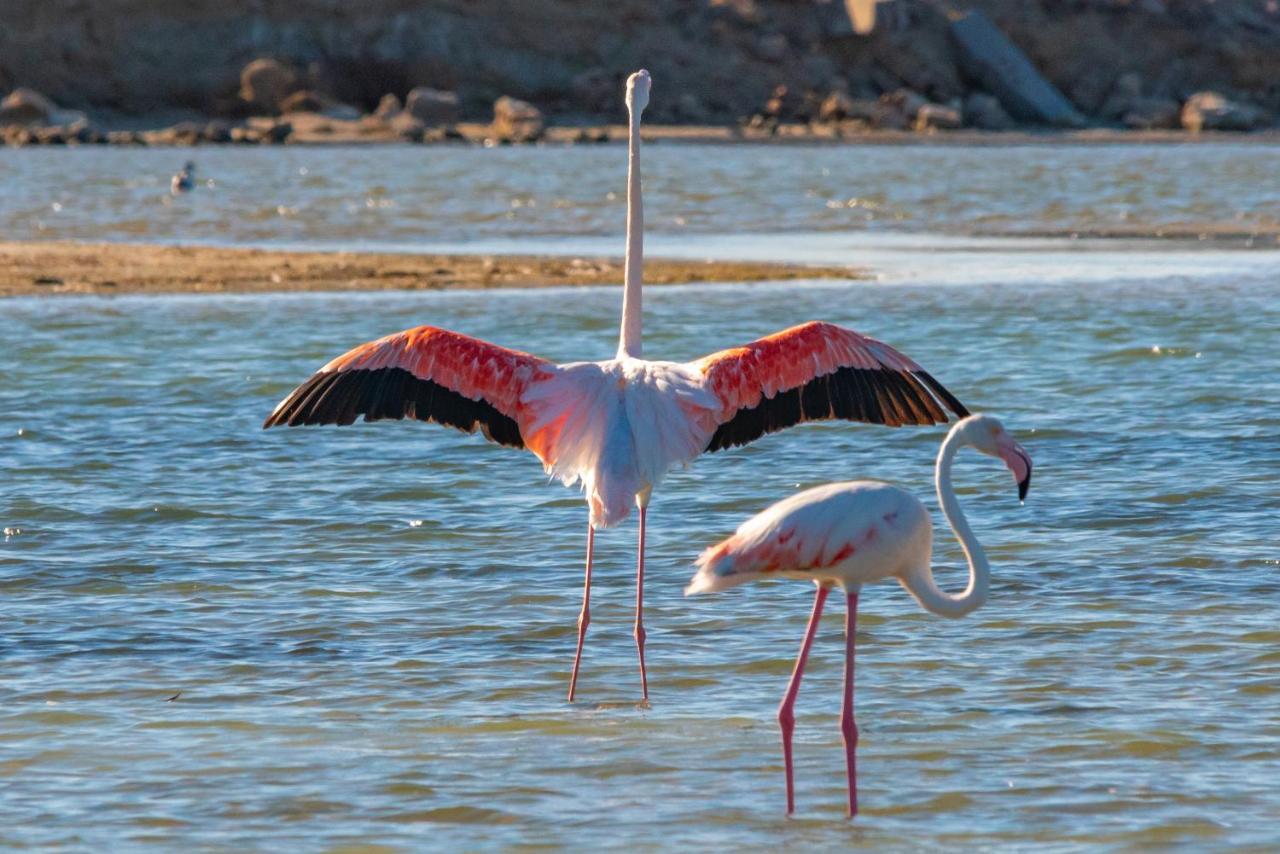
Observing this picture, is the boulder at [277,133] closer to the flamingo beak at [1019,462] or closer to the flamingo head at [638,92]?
the flamingo head at [638,92]

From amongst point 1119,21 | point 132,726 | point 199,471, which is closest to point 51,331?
point 199,471

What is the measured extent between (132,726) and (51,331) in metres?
9.81

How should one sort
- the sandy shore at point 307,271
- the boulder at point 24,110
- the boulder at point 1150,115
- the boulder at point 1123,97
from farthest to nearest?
the boulder at point 1123,97 < the boulder at point 1150,115 < the boulder at point 24,110 < the sandy shore at point 307,271

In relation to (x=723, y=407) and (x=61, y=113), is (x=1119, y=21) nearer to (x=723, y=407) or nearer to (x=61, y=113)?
(x=61, y=113)

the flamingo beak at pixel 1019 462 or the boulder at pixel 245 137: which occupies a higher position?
the boulder at pixel 245 137

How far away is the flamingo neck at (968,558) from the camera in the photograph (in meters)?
5.52

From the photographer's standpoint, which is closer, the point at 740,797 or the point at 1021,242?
the point at 740,797

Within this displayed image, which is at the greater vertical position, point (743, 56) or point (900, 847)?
point (743, 56)

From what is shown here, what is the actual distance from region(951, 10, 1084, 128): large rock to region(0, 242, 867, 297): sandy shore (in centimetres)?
5353

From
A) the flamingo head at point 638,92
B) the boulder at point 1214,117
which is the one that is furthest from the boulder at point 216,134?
the flamingo head at point 638,92

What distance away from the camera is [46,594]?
26.7 ft

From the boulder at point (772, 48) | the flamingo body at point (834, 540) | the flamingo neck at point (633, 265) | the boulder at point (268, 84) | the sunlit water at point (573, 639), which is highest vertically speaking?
the boulder at point (772, 48)

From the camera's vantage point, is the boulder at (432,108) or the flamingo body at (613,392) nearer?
the flamingo body at (613,392)

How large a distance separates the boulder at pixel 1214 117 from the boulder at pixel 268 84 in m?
30.2
